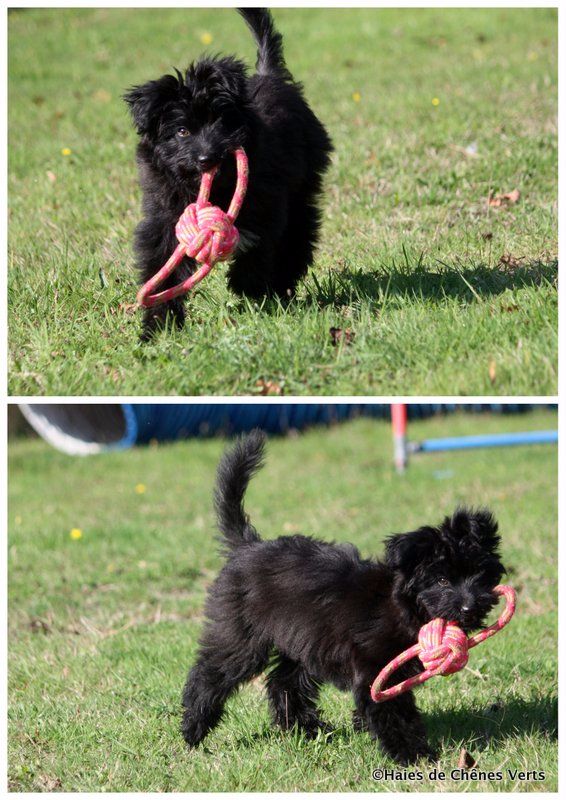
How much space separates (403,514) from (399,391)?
10.9 feet

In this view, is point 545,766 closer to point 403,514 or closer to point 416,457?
point 403,514

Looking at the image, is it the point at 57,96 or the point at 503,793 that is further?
the point at 57,96

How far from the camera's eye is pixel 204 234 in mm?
4348

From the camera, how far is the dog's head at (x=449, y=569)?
377 centimetres

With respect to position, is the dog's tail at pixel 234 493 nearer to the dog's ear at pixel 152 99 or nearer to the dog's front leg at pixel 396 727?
the dog's front leg at pixel 396 727

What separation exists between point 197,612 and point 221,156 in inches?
116

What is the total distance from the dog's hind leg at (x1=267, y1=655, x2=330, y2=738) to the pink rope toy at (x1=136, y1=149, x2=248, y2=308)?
1.78 meters

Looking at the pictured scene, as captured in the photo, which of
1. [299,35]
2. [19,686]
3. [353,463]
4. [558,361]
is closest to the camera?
[558,361]

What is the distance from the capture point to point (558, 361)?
4379 mm

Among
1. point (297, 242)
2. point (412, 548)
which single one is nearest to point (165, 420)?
point (297, 242)

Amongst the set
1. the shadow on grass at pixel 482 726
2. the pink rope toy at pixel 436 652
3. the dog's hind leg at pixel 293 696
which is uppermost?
the pink rope toy at pixel 436 652

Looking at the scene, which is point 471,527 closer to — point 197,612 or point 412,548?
point 412,548

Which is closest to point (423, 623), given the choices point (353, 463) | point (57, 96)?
point (353, 463)

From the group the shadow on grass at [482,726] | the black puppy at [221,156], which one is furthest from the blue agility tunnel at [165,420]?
the shadow on grass at [482,726]
